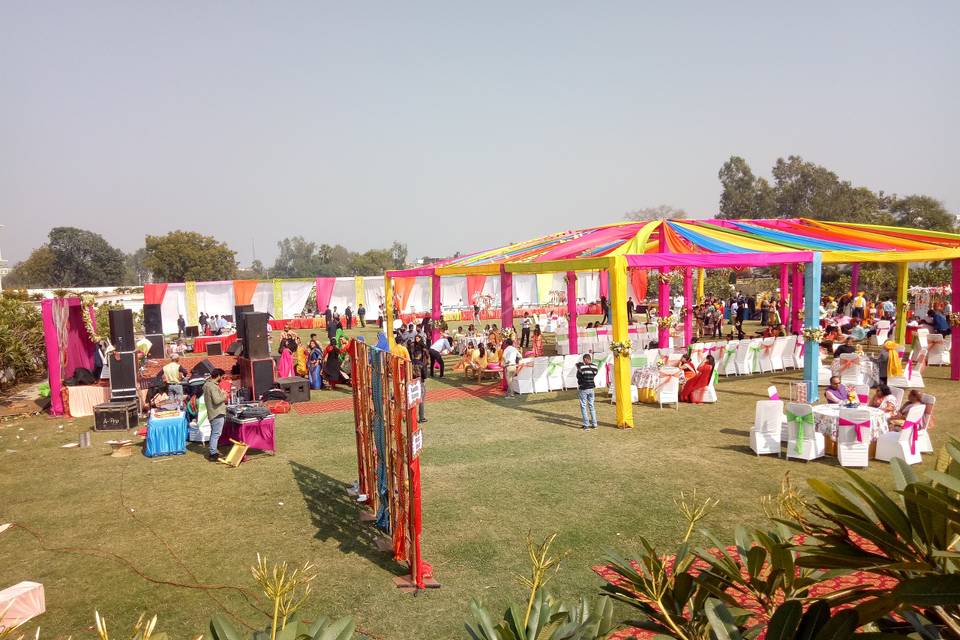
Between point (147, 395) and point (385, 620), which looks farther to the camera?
point (147, 395)

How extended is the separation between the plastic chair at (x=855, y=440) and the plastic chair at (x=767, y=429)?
0.75m

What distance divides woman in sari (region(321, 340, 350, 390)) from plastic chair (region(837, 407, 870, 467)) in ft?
35.4

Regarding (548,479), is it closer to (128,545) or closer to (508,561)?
(508,561)

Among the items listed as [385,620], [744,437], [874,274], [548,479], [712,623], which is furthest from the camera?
[874,274]

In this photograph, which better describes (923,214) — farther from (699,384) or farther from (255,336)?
(255,336)

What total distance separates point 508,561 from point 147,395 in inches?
409

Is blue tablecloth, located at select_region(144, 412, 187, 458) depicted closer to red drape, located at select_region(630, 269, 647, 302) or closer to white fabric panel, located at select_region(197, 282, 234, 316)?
white fabric panel, located at select_region(197, 282, 234, 316)

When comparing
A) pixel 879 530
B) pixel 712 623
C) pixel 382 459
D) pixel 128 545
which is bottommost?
pixel 128 545

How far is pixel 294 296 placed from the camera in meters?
31.2

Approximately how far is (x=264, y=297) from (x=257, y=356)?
1833 cm

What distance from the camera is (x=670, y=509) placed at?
6.77 m

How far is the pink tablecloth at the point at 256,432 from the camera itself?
30.3 feet


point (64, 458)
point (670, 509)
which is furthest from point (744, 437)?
point (64, 458)

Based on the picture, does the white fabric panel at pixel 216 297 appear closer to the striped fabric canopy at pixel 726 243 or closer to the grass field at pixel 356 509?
the striped fabric canopy at pixel 726 243
